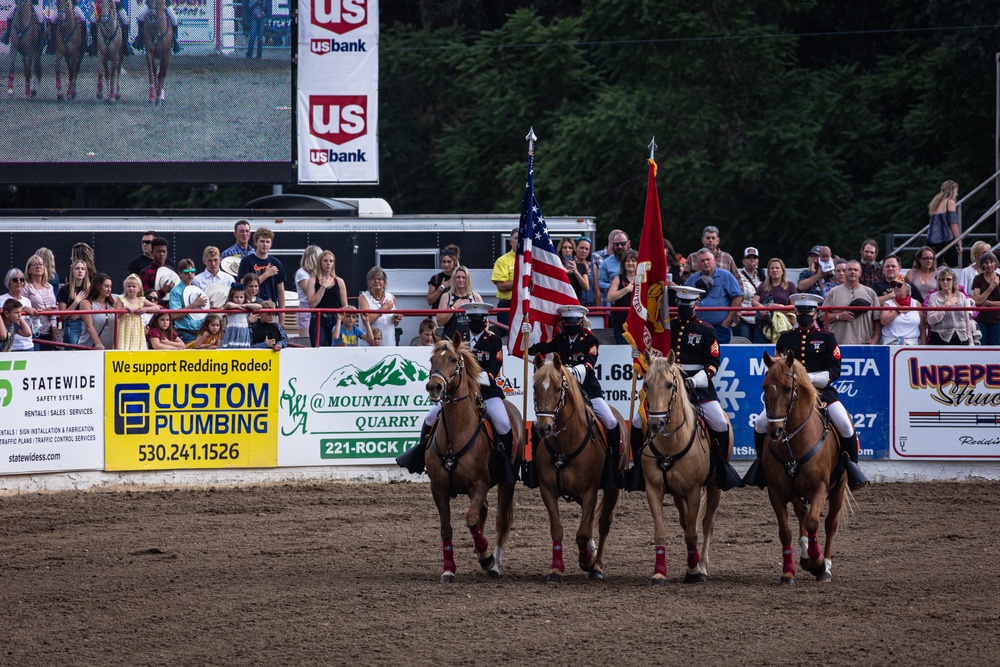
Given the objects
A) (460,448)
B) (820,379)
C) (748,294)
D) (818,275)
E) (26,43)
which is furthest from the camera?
(26,43)

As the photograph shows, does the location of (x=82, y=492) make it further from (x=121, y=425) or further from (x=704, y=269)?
(x=704, y=269)

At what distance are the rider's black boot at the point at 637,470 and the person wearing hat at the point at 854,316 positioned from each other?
6.88 metres

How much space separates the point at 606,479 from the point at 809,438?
1.84 meters

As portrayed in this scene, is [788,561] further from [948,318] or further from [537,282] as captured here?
[948,318]

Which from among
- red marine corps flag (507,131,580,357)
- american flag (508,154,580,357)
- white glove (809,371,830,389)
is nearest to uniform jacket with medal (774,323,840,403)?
white glove (809,371,830,389)

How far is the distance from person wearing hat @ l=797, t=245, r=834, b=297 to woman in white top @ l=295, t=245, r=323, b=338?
23.4 feet

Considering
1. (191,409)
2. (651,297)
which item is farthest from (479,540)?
(191,409)

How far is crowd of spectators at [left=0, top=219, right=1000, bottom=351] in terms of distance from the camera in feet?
57.4

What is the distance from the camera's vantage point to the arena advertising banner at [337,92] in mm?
23953

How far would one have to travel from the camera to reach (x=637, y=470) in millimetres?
12312

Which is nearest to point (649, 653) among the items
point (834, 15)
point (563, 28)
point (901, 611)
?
point (901, 611)

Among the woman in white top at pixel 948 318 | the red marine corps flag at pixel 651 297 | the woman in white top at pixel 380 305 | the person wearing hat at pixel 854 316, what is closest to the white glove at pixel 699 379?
the red marine corps flag at pixel 651 297

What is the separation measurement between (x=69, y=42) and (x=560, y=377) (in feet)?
47.8

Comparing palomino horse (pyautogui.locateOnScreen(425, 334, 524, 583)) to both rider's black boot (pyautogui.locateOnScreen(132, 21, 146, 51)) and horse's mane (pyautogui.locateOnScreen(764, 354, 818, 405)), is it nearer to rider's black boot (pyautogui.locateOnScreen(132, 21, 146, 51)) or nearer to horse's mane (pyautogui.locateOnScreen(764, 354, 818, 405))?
horse's mane (pyautogui.locateOnScreen(764, 354, 818, 405))
